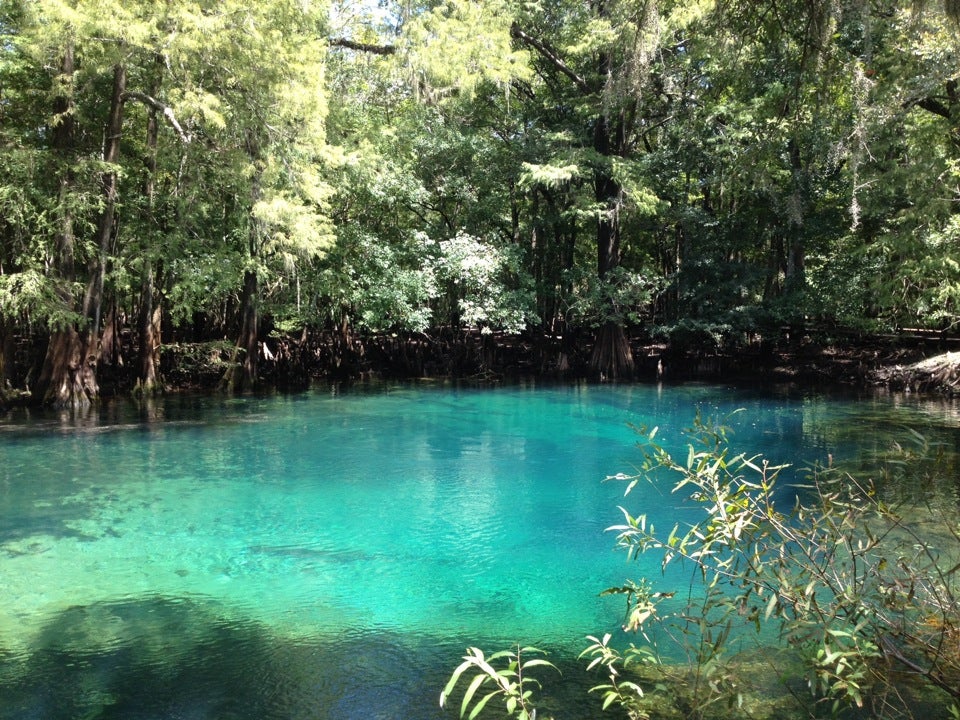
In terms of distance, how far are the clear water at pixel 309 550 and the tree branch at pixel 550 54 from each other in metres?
9.45

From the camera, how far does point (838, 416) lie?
45.1 ft

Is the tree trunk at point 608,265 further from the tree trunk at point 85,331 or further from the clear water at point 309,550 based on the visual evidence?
the tree trunk at point 85,331

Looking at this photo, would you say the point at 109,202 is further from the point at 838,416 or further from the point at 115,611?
the point at 838,416

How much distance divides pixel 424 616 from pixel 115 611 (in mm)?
2099

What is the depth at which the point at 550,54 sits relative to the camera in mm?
19547

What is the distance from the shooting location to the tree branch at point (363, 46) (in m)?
19.2

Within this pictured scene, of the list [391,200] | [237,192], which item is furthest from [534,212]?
[237,192]

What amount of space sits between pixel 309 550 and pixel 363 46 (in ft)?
51.5

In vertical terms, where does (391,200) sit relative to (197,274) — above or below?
above

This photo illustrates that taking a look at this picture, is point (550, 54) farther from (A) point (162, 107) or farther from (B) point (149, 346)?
(B) point (149, 346)

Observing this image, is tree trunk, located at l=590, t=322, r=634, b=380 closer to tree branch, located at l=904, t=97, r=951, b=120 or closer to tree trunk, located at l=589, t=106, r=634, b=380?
tree trunk, located at l=589, t=106, r=634, b=380

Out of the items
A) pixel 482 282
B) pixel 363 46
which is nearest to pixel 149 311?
pixel 482 282

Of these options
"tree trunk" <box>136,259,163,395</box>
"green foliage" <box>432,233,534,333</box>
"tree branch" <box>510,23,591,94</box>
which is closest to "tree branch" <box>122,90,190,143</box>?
"tree trunk" <box>136,259,163,395</box>

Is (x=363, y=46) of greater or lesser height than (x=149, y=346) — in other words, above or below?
above
